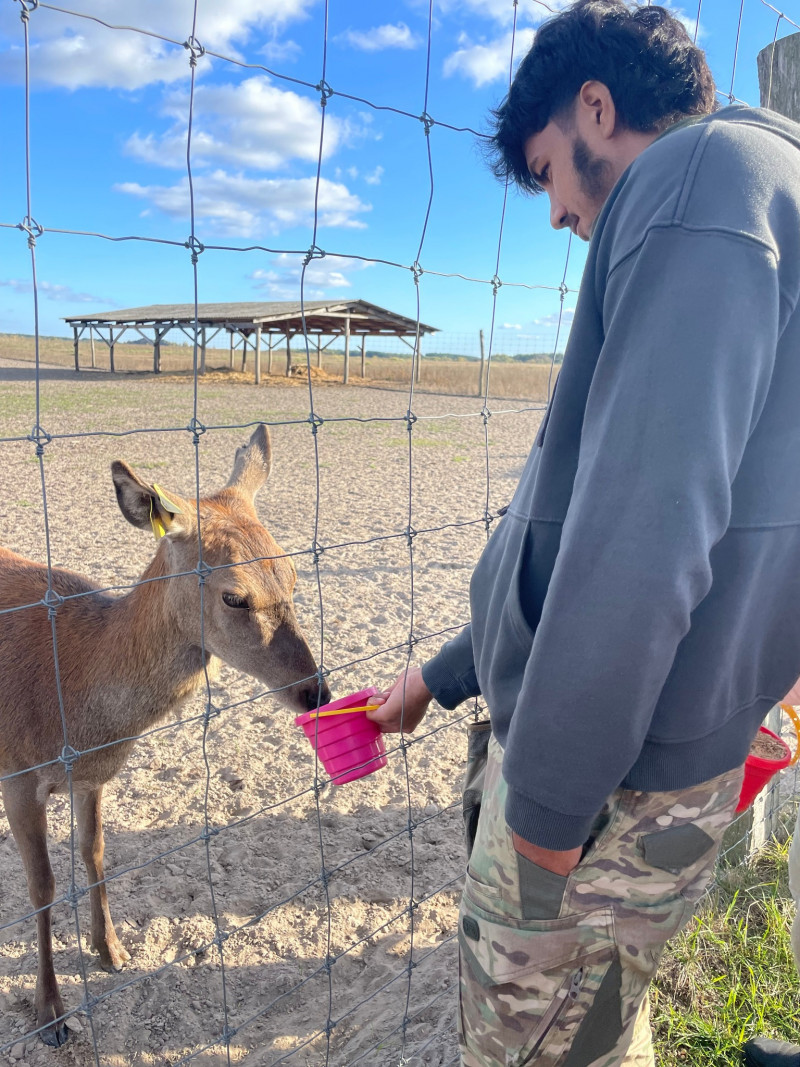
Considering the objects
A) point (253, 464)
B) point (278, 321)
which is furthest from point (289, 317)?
point (253, 464)

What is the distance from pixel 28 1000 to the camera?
99.0 inches

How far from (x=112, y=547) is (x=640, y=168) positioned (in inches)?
231

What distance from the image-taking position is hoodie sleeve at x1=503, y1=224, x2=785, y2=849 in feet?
3.21

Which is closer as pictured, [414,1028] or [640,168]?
[640,168]

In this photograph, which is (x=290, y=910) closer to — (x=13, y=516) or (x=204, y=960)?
(x=204, y=960)

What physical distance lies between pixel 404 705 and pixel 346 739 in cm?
23

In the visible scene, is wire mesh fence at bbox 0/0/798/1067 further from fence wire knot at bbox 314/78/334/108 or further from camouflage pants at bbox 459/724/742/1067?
camouflage pants at bbox 459/724/742/1067

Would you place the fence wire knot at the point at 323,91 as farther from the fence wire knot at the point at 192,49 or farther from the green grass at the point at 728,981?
the green grass at the point at 728,981

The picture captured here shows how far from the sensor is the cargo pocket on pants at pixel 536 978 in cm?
128

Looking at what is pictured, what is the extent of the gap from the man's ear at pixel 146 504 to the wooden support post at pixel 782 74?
8.62 feet

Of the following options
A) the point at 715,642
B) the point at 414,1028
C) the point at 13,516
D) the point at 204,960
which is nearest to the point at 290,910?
the point at 204,960

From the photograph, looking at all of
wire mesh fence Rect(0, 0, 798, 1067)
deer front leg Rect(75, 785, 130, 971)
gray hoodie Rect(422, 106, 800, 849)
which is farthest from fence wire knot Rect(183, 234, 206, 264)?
deer front leg Rect(75, 785, 130, 971)

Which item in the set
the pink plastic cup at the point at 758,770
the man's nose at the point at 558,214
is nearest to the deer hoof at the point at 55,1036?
the pink plastic cup at the point at 758,770

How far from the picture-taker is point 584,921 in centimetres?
128
